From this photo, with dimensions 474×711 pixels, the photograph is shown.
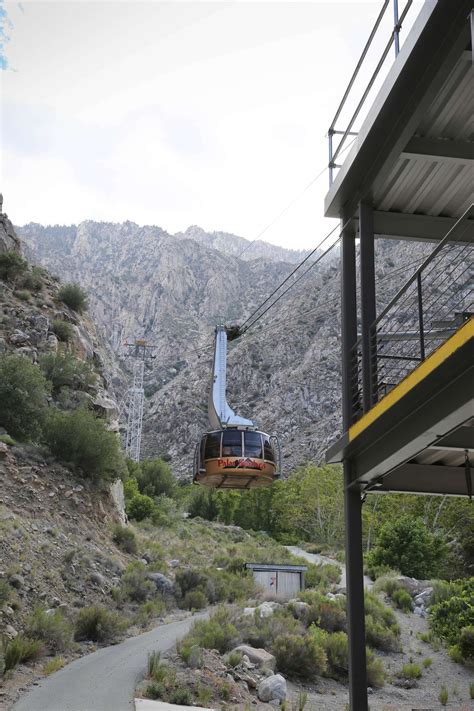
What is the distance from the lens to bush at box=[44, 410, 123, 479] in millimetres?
25906

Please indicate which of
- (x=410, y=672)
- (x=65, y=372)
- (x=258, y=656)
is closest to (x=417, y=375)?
(x=258, y=656)

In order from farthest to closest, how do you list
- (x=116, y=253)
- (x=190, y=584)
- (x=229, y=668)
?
(x=116, y=253), (x=190, y=584), (x=229, y=668)

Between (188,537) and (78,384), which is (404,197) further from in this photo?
(188,537)

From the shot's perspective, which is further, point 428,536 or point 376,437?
point 428,536

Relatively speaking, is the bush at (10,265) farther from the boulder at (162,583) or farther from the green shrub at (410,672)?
the green shrub at (410,672)

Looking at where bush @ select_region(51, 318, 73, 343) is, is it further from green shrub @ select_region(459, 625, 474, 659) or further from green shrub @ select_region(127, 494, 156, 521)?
green shrub @ select_region(459, 625, 474, 659)

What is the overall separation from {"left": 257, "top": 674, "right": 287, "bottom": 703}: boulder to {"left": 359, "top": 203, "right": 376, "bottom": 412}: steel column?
8.93m

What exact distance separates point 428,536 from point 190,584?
13.2m

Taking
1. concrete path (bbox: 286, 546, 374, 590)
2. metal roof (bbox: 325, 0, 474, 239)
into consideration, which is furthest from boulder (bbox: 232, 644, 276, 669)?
concrete path (bbox: 286, 546, 374, 590)

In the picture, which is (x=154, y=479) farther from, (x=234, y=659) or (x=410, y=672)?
(x=234, y=659)

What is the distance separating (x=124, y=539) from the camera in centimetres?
2642

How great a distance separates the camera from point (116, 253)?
15438 centimetres

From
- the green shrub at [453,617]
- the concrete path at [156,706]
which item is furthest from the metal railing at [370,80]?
the green shrub at [453,617]

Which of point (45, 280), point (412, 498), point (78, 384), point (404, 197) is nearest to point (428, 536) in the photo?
point (412, 498)
